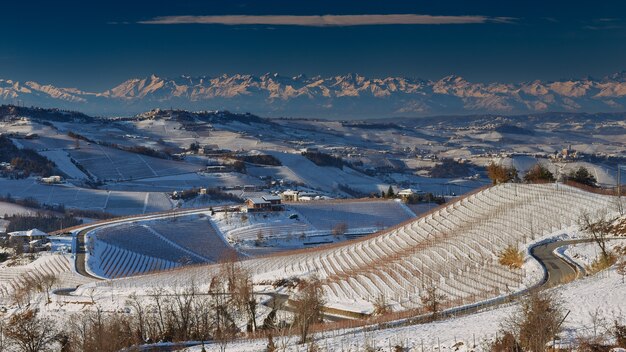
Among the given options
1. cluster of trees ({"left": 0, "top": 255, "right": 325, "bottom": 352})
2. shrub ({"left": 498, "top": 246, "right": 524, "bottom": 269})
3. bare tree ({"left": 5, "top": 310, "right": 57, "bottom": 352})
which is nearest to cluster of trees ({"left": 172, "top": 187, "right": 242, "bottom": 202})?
cluster of trees ({"left": 0, "top": 255, "right": 325, "bottom": 352})

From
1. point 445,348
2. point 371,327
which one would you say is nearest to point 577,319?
point 445,348

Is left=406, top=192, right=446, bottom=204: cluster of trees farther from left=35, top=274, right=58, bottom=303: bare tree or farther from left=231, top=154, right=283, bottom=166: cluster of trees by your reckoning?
left=231, top=154, right=283, bottom=166: cluster of trees

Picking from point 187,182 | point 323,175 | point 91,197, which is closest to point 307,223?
point 91,197

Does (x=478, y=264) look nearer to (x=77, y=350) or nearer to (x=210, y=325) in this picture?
(x=210, y=325)

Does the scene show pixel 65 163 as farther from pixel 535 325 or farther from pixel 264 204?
pixel 535 325

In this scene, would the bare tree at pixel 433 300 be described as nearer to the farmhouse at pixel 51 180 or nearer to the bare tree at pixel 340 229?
the bare tree at pixel 340 229
